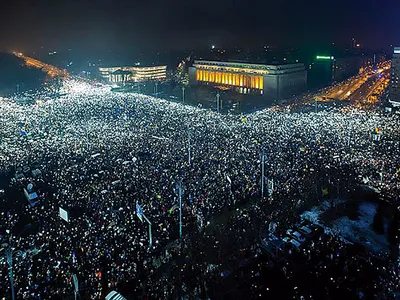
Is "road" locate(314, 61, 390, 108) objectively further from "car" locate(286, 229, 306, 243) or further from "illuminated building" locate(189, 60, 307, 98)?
"car" locate(286, 229, 306, 243)

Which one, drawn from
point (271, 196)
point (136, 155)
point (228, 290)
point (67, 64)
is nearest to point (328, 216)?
point (271, 196)

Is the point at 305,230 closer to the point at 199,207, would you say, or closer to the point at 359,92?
the point at 199,207

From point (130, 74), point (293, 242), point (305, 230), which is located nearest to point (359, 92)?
point (305, 230)

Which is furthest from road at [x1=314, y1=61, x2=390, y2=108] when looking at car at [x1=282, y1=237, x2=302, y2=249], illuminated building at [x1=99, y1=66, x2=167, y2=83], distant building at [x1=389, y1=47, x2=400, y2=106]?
illuminated building at [x1=99, y1=66, x2=167, y2=83]

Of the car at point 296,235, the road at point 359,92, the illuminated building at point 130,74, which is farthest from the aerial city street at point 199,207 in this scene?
the illuminated building at point 130,74

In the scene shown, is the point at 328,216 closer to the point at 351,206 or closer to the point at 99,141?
the point at 351,206

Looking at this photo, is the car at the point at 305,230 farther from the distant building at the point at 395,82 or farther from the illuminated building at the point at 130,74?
the illuminated building at the point at 130,74
